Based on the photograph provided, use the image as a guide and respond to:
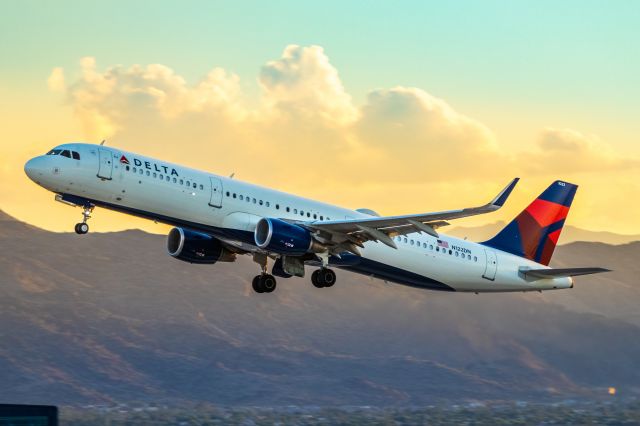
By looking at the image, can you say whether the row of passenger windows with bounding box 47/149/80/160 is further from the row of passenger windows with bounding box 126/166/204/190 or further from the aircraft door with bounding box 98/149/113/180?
the row of passenger windows with bounding box 126/166/204/190

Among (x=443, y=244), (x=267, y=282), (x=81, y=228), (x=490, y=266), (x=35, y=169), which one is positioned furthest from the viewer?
(x=490, y=266)

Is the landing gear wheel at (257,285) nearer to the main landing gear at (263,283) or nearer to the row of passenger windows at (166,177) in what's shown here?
the main landing gear at (263,283)

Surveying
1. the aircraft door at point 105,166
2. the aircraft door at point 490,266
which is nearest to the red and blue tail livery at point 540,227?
the aircraft door at point 490,266

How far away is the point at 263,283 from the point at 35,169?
48.0 feet

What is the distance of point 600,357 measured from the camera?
146750 mm

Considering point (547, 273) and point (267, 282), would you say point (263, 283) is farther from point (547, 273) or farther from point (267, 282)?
point (547, 273)

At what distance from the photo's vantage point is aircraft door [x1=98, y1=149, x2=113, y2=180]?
49.8 m

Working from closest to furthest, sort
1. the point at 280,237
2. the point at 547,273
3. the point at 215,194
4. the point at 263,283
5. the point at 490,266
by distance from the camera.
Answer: the point at 280,237, the point at 215,194, the point at 263,283, the point at 547,273, the point at 490,266

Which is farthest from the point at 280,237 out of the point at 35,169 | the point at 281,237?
the point at 35,169

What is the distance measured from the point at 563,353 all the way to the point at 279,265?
99.3 metres

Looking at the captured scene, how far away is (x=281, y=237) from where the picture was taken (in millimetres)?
51406

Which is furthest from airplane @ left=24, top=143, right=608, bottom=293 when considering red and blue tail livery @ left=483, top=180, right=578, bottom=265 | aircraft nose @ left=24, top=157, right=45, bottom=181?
red and blue tail livery @ left=483, top=180, right=578, bottom=265

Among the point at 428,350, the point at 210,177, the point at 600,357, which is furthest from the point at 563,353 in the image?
the point at 210,177

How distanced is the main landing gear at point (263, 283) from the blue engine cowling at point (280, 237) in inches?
238
